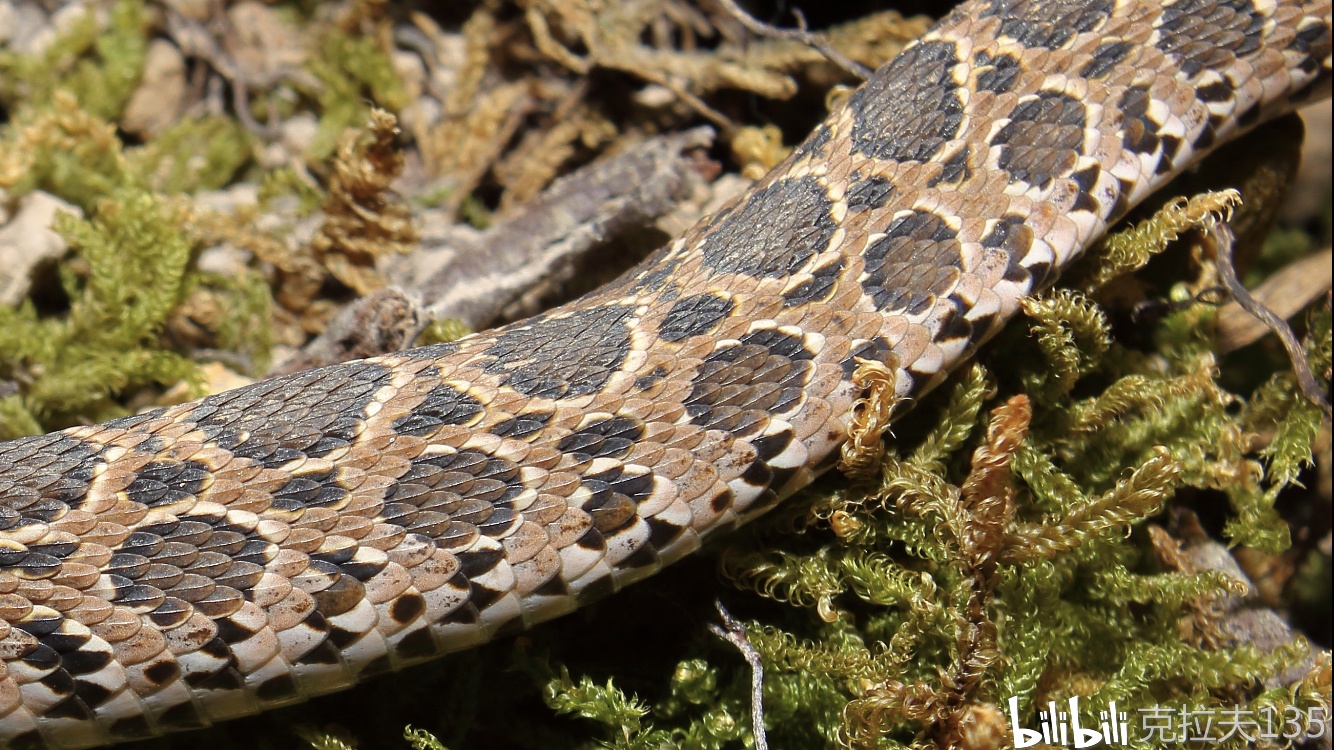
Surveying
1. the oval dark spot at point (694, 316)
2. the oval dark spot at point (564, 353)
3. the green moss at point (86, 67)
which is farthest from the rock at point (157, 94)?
the oval dark spot at point (694, 316)

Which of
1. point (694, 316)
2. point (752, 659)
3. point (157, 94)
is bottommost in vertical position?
point (752, 659)

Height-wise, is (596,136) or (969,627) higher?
(596,136)

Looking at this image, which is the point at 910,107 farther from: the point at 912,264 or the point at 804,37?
the point at 804,37

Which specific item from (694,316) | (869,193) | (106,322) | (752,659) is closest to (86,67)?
(106,322)

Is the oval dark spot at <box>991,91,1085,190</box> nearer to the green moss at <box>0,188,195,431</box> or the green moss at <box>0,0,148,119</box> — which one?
the green moss at <box>0,188,195,431</box>

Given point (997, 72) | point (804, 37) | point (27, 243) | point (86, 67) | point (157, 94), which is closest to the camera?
point (997, 72)

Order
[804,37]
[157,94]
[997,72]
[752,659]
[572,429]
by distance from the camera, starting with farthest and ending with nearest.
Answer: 1. [157,94]
2. [804,37]
3. [997,72]
4. [752,659]
5. [572,429]

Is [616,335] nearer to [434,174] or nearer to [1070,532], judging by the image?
[1070,532]

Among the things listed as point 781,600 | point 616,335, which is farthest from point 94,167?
point 781,600
